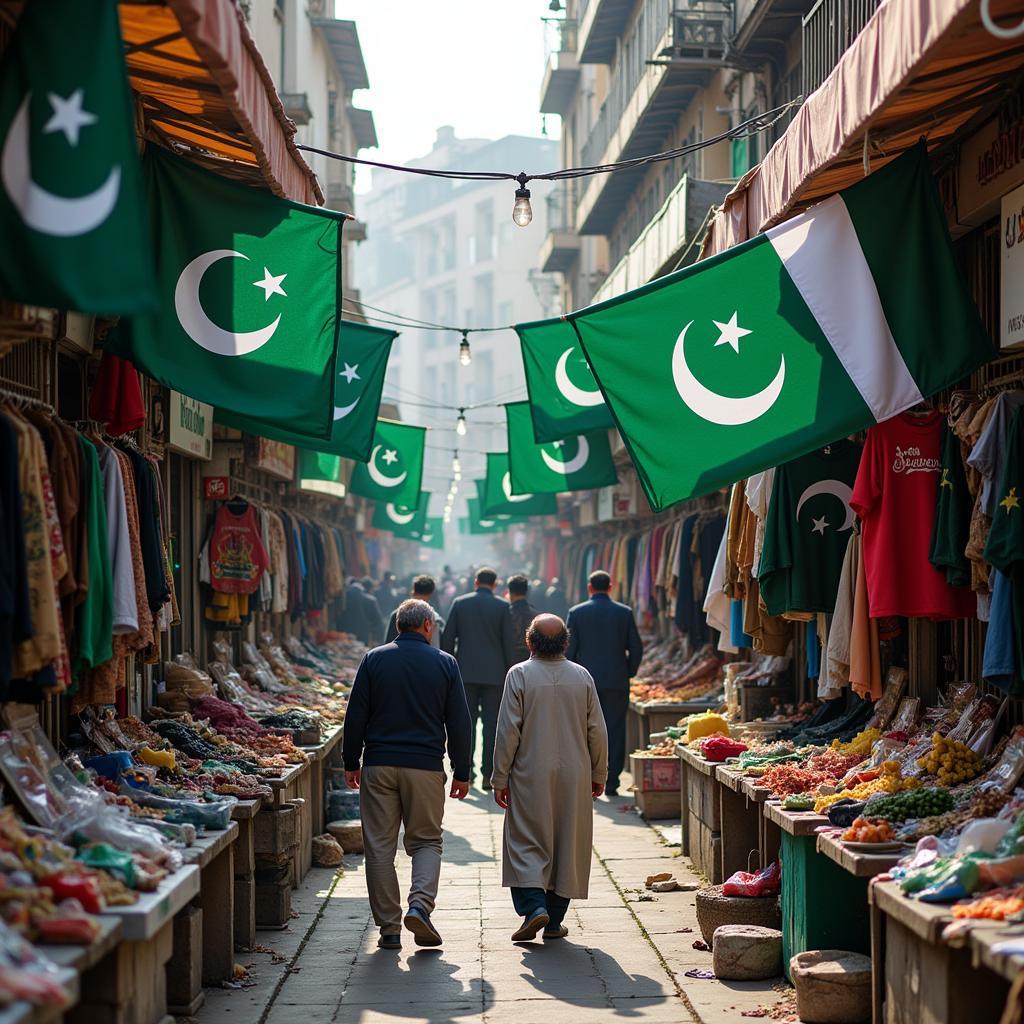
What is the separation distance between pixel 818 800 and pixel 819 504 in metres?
2.69

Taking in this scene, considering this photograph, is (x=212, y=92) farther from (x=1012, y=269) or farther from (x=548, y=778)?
(x=548, y=778)

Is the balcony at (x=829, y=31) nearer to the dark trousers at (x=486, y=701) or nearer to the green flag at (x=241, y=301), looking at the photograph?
the green flag at (x=241, y=301)

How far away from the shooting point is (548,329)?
46.1ft

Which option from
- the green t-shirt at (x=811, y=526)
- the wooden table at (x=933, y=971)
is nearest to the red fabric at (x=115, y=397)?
the green t-shirt at (x=811, y=526)

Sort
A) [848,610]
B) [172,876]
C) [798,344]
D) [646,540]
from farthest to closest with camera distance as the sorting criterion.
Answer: [646,540], [848,610], [798,344], [172,876]

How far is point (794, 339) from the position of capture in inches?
315

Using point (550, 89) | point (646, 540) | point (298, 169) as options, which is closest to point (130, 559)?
point (298, 169)

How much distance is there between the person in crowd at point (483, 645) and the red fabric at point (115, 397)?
6.97 m

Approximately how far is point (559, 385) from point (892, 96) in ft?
25.2

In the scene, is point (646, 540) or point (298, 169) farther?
point (646, 540)

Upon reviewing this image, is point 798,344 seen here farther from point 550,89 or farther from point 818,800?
point 550,89

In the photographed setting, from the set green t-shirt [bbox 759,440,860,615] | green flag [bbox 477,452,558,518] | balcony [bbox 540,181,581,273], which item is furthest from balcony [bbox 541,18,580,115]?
green t-shirt [bbox 759,440,860,615]

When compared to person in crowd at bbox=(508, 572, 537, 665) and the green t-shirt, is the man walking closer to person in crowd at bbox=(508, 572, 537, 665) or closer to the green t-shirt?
the green t-shirt

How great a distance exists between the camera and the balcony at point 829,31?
36.1 ft
